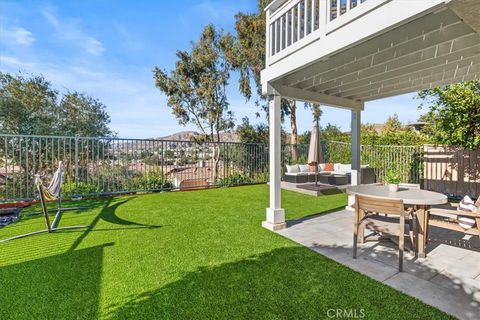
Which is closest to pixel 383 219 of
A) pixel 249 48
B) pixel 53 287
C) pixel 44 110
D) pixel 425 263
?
pixel 425 263

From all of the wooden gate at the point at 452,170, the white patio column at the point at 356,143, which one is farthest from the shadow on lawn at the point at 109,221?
the wooden gate at the point at 452,170

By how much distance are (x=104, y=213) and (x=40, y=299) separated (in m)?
3.35

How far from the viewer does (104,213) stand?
5.38 m

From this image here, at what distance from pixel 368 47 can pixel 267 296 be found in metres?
3.18

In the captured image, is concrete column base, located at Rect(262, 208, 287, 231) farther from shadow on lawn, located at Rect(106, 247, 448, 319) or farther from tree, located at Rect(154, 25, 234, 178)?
tree, located at Rect(154, 25, 234, 178)

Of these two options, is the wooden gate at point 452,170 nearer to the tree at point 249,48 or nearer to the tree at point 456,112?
the tree at point 456,112

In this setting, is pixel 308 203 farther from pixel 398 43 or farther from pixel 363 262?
pixel 398 43

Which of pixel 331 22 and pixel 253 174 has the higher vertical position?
pixel 331 22

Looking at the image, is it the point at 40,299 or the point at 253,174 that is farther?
the point at 253,174

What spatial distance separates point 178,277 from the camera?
266 cm

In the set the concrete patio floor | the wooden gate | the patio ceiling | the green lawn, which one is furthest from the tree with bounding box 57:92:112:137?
the wooden gate

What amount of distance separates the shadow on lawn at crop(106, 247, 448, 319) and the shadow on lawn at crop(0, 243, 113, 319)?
1.26 feet

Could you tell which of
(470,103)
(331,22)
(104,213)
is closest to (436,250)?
(331,22)

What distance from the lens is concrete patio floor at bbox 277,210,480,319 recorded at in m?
2.26
